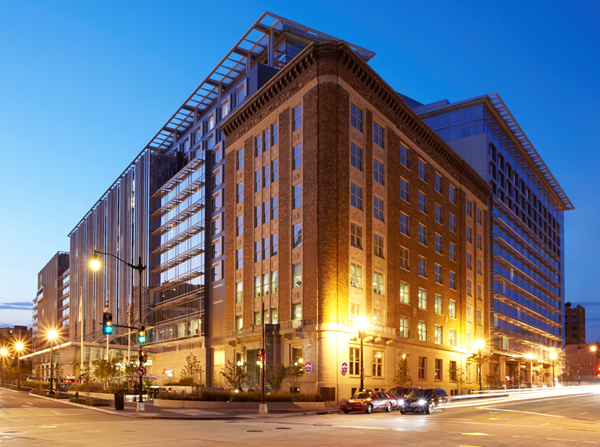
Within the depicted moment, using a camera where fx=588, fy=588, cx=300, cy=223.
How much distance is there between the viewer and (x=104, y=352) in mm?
97125

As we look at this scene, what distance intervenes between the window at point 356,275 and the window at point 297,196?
713cm

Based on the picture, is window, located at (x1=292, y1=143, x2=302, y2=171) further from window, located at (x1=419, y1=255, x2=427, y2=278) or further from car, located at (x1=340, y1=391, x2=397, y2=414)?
car, located at (x1=340, y1=391, x2=397, y2=414)

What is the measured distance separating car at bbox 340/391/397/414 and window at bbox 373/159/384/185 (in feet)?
76.8

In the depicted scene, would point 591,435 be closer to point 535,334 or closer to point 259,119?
point 259,119

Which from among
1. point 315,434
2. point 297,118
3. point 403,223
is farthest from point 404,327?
point 315,434

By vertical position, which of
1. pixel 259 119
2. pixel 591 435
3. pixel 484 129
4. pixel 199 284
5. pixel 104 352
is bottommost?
pixel 104 352

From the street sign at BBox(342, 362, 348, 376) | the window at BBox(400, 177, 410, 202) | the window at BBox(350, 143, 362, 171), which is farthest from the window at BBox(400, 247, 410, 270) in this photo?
the street sign at BBox(342, 362, 348, 376)

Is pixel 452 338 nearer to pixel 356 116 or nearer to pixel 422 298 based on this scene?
pixel 422 298

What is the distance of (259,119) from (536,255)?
244 feet

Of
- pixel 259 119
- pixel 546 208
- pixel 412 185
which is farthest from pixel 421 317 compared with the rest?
pixel 546 208

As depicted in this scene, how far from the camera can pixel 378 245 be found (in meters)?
56.5

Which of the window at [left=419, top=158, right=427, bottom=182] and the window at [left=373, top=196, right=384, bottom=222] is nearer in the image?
the window at [left=373, top=196, right=384, bottom=222]

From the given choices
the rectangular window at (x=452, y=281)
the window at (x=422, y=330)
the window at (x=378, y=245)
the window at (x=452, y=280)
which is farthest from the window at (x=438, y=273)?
the window at (x=378, y=245)

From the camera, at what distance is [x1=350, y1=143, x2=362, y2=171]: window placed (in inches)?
2099
